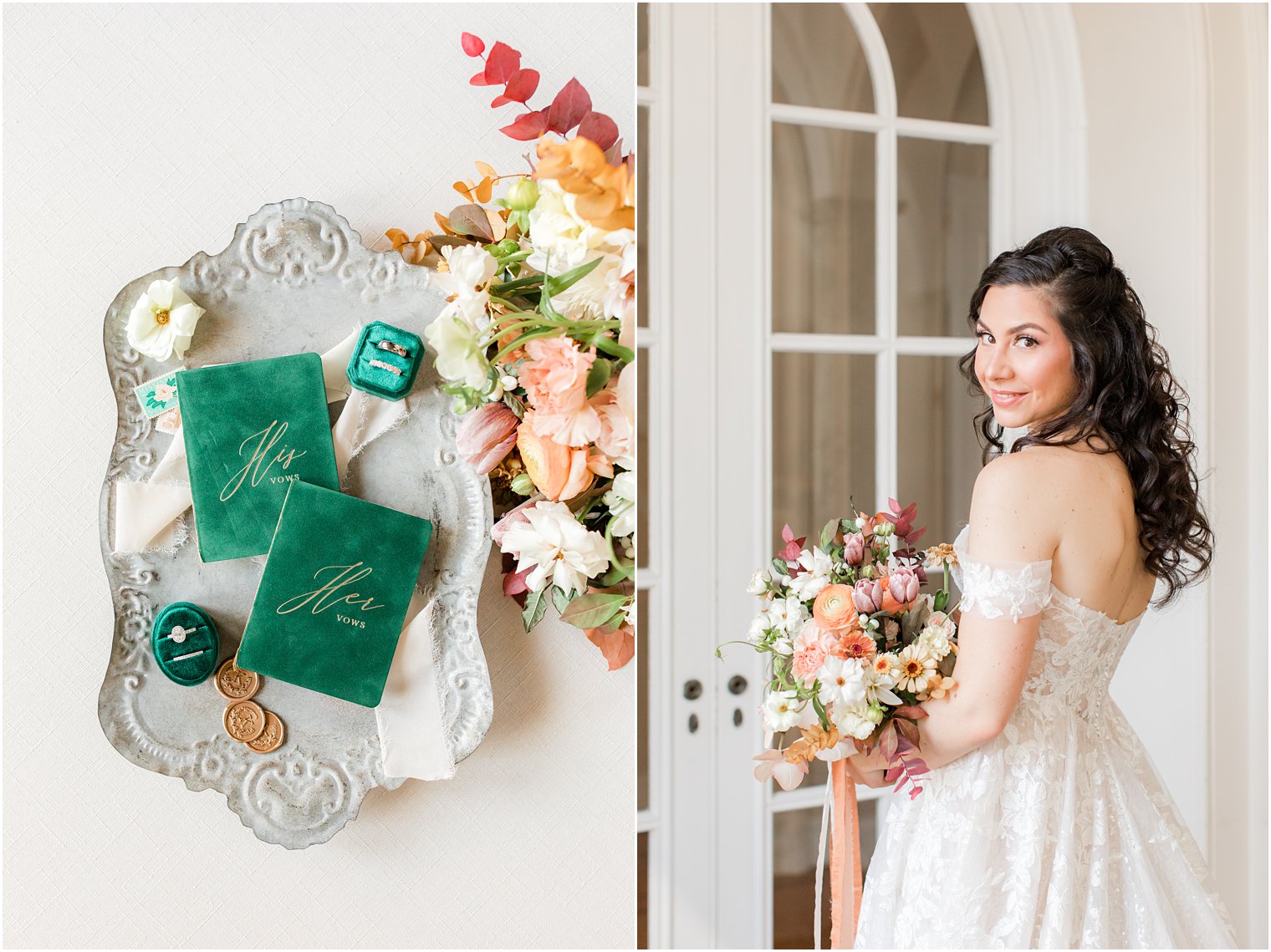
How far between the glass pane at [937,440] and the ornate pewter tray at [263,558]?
0.39 meters

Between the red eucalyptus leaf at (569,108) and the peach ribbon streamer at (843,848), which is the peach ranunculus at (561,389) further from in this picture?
the peach ribbon streamer at (843,848)

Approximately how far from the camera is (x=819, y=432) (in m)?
0.78

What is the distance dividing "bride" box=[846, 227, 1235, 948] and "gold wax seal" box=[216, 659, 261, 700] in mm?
560

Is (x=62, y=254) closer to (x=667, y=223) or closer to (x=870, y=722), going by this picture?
(x=667, y=223)

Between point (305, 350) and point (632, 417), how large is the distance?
13.2 inches

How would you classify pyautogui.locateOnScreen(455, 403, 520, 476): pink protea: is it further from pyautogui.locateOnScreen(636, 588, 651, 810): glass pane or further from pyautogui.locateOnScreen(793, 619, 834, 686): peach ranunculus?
pyautogui.locateOnScreen(793, 619, 834, 686): peach ranunculus

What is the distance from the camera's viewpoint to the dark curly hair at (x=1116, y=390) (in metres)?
0.79

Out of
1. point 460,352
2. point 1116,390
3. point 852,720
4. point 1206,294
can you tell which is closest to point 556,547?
point 460,352

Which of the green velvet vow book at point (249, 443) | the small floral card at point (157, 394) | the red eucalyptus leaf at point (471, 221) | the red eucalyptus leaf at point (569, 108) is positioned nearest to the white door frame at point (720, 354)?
the red eucalyptus leaf at point (569, 108)

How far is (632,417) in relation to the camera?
2.66 ft

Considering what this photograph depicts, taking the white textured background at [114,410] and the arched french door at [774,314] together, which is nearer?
the arched french door at [774,314]

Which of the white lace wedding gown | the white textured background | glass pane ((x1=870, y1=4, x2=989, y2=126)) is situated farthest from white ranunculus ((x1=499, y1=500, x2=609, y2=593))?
glass pane ((x1=870, y1=4, x2=989, y2=126))

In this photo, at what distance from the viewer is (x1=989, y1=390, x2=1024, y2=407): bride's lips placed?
79 centimetres

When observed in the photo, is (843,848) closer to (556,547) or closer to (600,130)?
(556,547)
